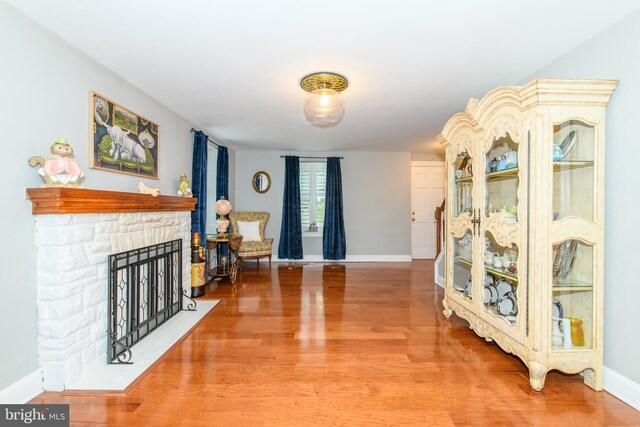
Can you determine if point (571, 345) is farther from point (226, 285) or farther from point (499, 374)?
Result: point (226, 285)

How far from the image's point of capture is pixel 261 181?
20.4ft

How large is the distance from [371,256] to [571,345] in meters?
4.42

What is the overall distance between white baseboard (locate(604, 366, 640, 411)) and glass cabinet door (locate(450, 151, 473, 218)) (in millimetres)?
1340

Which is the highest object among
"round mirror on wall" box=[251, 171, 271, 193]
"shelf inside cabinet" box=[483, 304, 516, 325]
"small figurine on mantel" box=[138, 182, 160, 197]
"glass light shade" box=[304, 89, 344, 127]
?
"glass light shade" box=[304, 89, 344, 127]

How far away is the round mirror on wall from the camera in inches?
Answer: 244

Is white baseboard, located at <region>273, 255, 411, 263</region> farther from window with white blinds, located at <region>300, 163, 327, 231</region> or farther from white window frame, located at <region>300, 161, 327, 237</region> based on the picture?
window with white blinds, located at <region>300, 163, 327, 231</region>

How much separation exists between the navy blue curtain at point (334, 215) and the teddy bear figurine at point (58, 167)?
460 centimetres

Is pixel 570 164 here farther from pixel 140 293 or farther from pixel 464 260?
pixel 140 293

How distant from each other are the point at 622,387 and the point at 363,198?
15.7 feet

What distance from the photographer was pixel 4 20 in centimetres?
161

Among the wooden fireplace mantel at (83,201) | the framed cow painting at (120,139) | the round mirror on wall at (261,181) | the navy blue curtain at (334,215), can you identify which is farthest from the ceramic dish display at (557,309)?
the round mirror on wall at (261,181)

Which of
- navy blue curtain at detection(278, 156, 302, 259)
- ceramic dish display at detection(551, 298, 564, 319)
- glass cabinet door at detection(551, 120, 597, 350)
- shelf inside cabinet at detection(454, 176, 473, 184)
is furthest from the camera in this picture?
navy blue curtain at detection(278, 156, 302, 259)

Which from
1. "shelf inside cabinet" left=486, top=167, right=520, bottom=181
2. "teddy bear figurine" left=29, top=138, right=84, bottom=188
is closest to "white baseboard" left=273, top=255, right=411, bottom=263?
"shelf inside cabinet" left=486, top=167, right=520, bottom=181

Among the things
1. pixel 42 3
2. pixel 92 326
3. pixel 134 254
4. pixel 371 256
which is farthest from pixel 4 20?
pixel 371 256
